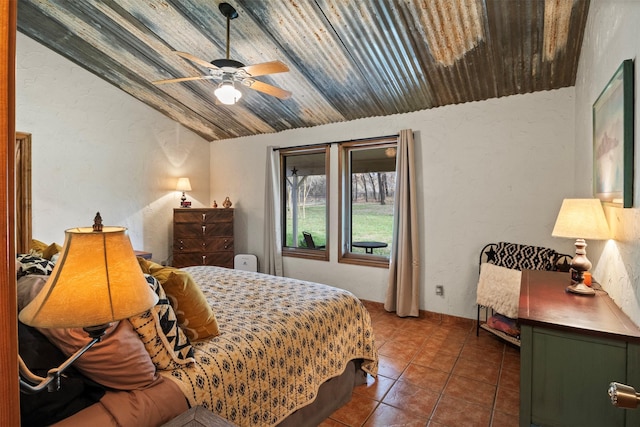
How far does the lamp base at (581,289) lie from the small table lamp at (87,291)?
2.08 m

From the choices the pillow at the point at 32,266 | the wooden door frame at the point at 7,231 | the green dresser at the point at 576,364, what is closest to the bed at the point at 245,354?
the pillow at the point at 32,266

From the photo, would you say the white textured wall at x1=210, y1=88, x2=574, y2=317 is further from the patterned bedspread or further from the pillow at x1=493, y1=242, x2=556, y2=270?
the patterned bedspread

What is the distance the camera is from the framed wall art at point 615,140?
5.03 feet

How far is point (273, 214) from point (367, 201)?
1355 millimetres

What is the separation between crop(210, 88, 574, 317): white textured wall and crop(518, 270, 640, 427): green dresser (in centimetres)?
189

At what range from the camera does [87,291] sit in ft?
2.69

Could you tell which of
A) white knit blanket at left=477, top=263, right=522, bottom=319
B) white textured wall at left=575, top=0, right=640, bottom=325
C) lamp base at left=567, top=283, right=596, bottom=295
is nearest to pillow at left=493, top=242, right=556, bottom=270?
white knit blanket at left=477, top=263, right=522, bottom=319

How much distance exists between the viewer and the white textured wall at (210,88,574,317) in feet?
10.4

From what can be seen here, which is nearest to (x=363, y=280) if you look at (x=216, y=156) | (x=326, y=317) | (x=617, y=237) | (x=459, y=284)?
(x=459, y=284)

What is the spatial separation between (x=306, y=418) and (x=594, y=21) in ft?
9.96

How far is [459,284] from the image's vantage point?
3.62m

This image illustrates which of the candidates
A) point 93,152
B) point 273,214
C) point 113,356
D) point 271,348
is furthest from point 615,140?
point 93,152

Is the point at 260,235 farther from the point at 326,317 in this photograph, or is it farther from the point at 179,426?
the point at 179,426

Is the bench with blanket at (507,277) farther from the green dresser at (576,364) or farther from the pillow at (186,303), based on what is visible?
the pillow at (186,303)
